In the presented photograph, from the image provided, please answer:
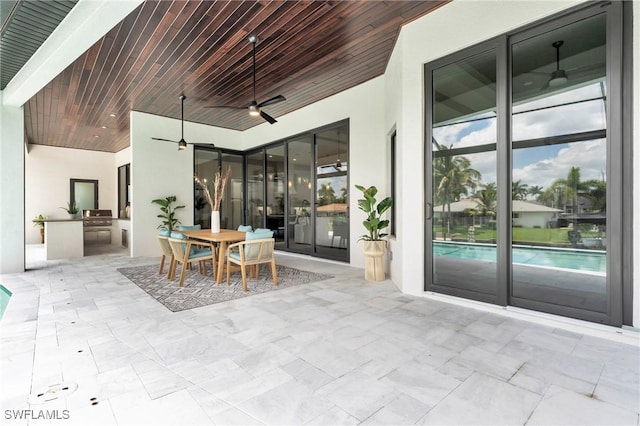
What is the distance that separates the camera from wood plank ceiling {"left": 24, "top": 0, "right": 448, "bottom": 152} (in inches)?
140

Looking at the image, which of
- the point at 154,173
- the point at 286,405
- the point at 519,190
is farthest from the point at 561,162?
the point at 154,173

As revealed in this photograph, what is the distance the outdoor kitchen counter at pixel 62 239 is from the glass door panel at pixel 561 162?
29.5 feet

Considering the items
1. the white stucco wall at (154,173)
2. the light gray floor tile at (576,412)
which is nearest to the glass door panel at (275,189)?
the white stucco wall at (154,173)

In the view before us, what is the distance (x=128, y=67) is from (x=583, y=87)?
19.7 ft

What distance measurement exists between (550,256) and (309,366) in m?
2.96

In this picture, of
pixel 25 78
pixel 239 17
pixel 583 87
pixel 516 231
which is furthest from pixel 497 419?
pixel 25 78

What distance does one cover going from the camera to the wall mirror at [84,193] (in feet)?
35.1

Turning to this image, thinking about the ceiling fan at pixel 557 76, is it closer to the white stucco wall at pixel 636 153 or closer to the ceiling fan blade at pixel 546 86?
the ceiling fan blade at pixel 546 86

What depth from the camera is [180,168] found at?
7.86 meters

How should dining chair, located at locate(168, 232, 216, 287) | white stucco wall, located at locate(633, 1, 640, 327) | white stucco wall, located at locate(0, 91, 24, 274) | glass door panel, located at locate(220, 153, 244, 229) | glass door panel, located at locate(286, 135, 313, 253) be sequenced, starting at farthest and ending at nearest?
glass door panel, located at locate(220, 153, 244, 229), glass door panel, located at locate(286, 135, 313, 253), white stucco wall, located at locate(0, 91, 24, 274), dining chair, located at locate(168, 232, 216, 287), white stucco wall, located at locate(633, 1, 640, 327)

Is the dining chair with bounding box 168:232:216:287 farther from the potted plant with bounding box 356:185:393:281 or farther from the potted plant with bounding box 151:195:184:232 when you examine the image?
the potted plant with bounding box 151:195:184:232

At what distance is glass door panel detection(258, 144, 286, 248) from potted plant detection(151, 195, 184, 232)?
225 centimetres

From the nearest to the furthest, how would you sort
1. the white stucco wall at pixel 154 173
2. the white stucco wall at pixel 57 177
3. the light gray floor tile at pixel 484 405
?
the light gray floor tile at pixel 484 405 < the white stucco wall at pixel 154 173 < the white stucco wall at pixel 57 177

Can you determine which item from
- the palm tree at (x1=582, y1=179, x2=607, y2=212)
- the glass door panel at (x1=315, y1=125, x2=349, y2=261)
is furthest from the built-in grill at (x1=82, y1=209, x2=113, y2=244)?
the palm tree at (x1=582, y1=179, x2=607, y2=212)
